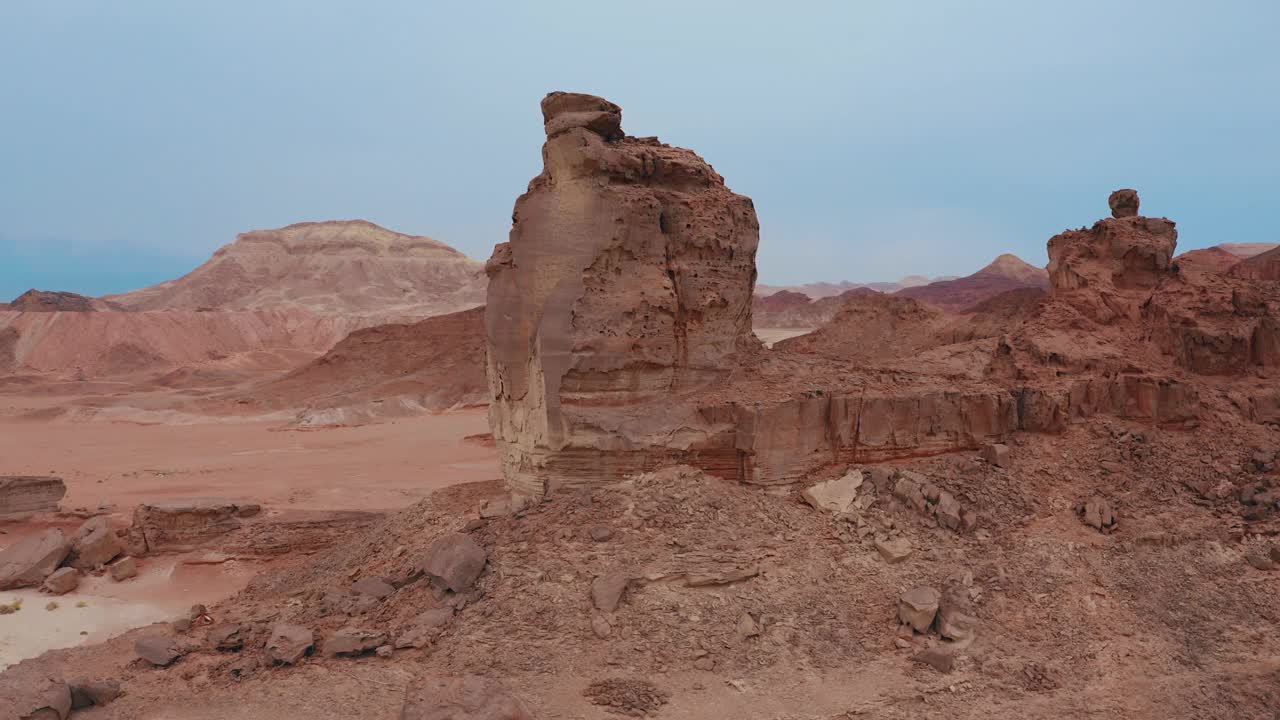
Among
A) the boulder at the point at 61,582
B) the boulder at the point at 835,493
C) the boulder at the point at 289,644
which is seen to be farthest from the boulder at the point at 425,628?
the boulder at the point at 61,582

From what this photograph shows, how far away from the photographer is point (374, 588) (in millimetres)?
7781

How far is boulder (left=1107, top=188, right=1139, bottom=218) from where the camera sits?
40.3 ft

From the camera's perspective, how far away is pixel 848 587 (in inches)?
287

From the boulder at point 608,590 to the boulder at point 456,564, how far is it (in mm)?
1113

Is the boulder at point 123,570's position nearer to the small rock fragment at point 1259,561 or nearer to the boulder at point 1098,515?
the boulder at point 1098,515

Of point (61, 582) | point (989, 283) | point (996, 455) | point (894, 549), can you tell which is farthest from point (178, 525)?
point (989, 283)

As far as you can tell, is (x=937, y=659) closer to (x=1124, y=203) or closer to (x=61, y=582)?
(x=1124, y=203)

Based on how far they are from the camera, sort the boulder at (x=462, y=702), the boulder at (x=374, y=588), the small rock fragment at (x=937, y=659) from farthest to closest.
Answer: the boulder at (x=374, y=588) < the small rock fragment at (x=937, y=659) < the boulder at (x=462, y=702)

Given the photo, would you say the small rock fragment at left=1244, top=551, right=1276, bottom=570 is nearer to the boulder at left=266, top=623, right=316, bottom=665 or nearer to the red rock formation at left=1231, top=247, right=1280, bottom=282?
the boulder at left=266, top=623, right=316, bottom=665

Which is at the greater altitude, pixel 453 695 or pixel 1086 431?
pixel 1086 431

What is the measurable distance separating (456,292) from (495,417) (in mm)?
67590

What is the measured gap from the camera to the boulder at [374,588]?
7703mm

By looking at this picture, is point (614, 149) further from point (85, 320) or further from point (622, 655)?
point (85, 320)

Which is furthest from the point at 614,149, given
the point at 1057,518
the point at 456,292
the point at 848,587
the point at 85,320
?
the point at 456,292
